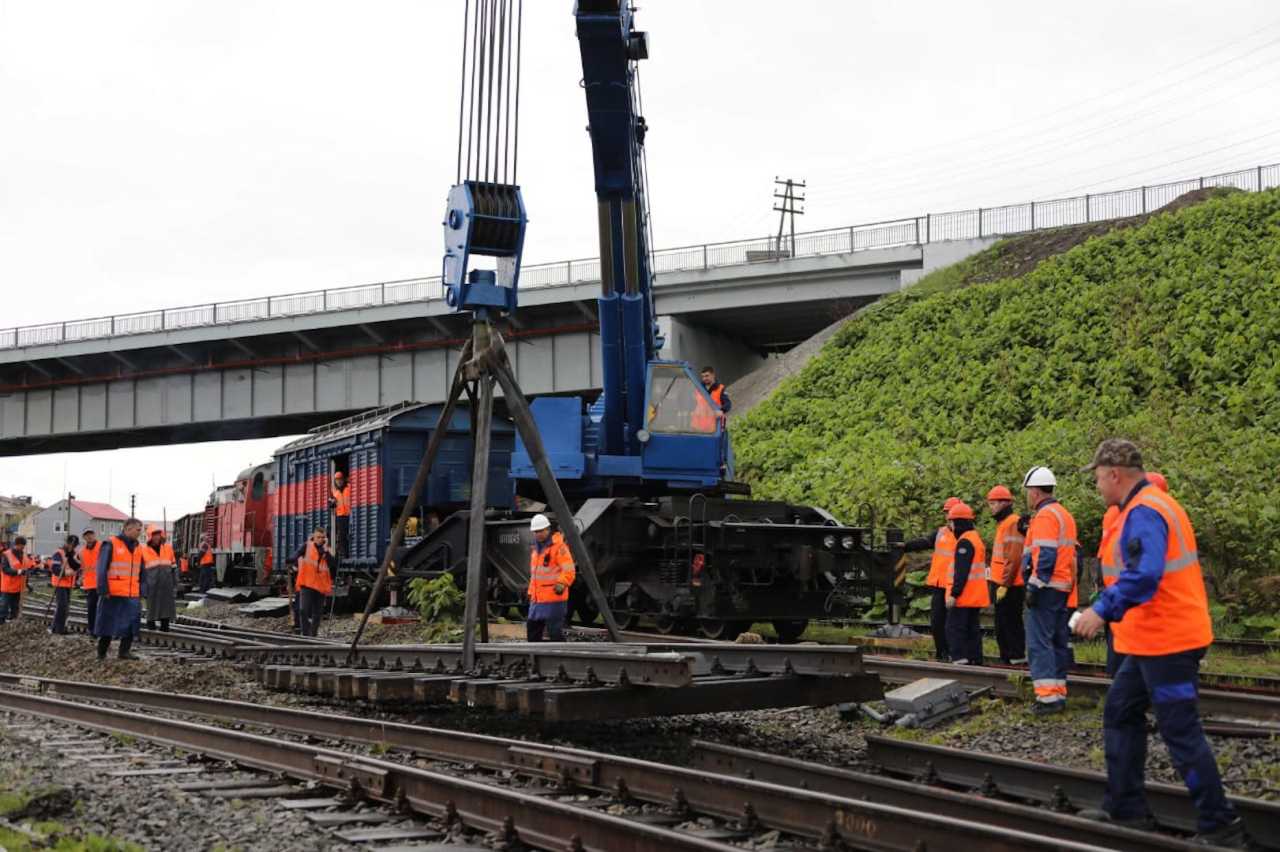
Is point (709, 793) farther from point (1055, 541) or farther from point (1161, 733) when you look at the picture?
point (1055, 541)

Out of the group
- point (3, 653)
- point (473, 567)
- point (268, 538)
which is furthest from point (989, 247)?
point (473, 567)

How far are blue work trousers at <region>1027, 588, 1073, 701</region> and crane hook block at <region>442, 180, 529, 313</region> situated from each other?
428 cm

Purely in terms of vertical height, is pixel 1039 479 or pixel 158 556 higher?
pixel 1039 479

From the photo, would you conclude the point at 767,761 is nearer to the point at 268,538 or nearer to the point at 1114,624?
the point at 1114,624

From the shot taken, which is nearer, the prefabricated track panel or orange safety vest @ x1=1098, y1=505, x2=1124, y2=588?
orange safety vest @ x1=1098, y1=505, x2=1124, y2=588

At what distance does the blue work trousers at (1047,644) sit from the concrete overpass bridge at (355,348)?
27.4m

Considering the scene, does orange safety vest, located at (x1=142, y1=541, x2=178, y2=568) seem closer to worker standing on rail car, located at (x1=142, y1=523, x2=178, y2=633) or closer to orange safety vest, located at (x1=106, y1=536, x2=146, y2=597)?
worker standing on rail car, located at (x1=142, y1=523, x2=178, y2=633)

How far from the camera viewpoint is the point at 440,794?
6238 mm

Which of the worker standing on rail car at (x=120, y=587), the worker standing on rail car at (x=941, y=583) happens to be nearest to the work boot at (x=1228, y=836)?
the worker standing on rail car at (x=941, y=583)

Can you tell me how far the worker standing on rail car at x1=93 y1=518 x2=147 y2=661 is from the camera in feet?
47.5

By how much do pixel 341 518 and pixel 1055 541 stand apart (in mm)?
15422

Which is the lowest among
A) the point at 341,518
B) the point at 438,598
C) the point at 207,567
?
the point at 207,567

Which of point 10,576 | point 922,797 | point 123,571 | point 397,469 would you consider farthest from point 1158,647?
point 10,576

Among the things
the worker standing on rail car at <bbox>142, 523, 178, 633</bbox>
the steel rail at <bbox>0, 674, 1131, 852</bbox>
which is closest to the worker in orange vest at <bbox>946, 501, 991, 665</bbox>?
the steel rail at <bbox>0, 674, 1131, 852</bbox>
